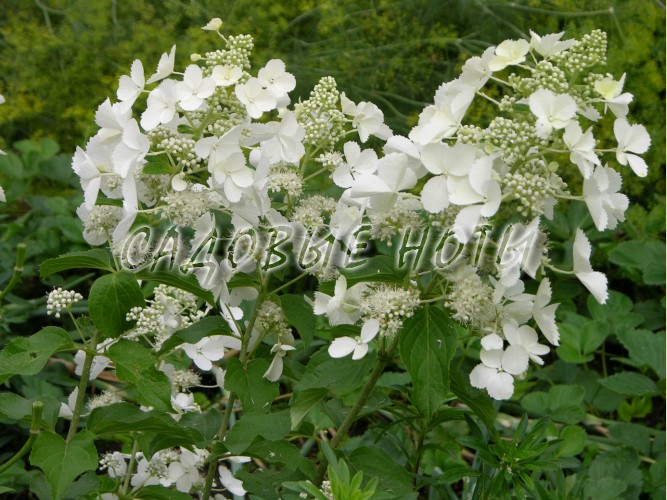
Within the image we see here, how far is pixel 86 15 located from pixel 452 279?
9.29ft

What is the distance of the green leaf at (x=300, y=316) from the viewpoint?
1.32 meters

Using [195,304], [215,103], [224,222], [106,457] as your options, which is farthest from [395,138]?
[224,222]

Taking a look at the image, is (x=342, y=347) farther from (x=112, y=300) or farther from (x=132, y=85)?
(x=132, y=85)

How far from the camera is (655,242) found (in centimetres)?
268

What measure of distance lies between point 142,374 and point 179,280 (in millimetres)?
151

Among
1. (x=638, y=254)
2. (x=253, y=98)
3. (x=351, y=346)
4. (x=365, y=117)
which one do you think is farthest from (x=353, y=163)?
(x=638, y=254)

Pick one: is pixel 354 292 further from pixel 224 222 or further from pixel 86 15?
pixel 86 15

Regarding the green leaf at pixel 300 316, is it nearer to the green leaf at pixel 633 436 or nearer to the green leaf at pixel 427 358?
the green leaf at pixel 427 358

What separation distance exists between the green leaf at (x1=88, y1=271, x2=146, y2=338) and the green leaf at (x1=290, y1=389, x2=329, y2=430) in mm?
284

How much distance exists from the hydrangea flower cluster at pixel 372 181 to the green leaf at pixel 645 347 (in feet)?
3.61

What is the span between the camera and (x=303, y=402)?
4.37 feet

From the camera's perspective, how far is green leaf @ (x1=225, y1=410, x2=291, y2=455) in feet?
4.13

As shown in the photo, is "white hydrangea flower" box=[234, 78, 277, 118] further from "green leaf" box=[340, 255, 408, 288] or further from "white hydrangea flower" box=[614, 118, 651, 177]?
"white hydrangea flower" box=[614, 118, 651, 177]

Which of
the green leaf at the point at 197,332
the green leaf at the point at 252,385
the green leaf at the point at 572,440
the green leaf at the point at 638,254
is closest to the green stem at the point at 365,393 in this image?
the green leaf at the point at 252,385
